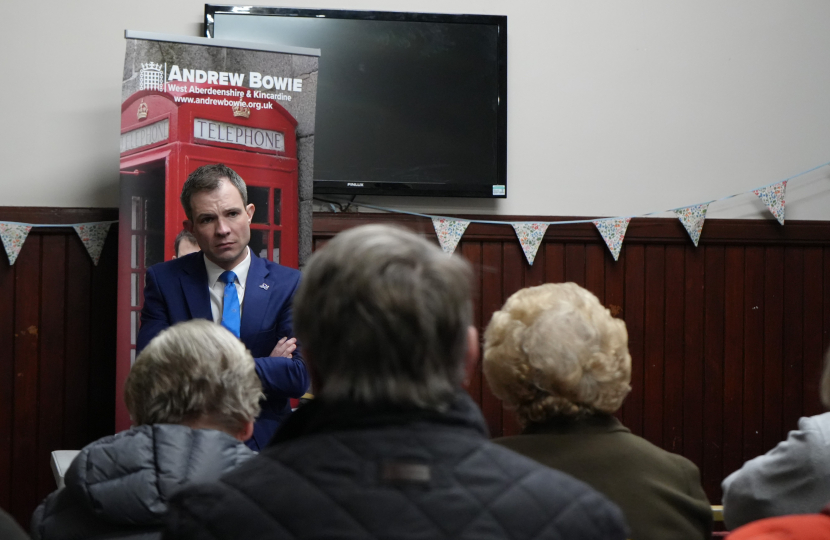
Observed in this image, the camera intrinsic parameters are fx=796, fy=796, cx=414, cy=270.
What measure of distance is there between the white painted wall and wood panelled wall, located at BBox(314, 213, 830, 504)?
0.48 ft

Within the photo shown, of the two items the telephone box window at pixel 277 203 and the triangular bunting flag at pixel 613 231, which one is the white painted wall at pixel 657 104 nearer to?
the triangular bunting flag at pixel 613 231

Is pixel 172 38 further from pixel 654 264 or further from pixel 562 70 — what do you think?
pixel 654 264

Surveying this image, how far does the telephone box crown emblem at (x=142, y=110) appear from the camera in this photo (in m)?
2.96

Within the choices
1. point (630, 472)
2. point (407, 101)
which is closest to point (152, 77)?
point (407, 101)

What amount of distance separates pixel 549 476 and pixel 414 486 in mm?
150

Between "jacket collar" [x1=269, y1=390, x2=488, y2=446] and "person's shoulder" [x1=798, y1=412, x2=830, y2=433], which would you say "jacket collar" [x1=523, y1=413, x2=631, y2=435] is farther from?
"jacket collar" [x1=269, y1=390, x2=488, y2=446]

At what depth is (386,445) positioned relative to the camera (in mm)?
812

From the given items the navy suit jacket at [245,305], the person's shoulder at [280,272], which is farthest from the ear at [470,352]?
the person's shoulder at [280,272]

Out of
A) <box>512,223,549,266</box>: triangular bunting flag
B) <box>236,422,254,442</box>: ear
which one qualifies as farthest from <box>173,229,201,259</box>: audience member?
<box>236,422,254,442</box>: ear

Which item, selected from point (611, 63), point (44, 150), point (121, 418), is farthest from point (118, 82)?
point (611, 63)

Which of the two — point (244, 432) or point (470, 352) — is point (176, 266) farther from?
point (470, 352)

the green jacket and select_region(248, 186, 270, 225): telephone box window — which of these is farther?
select_region(248, 186, 270, 225): telephone box window

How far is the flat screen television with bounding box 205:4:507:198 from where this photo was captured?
12.3 feet

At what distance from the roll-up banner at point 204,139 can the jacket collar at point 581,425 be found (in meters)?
1.86
